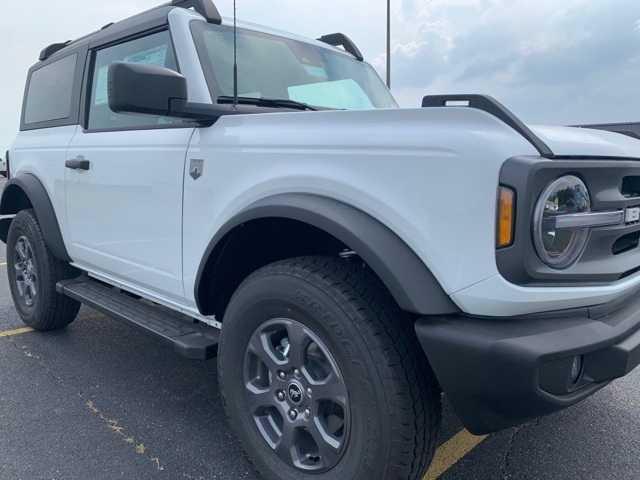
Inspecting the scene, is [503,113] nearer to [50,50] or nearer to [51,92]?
[51,92]

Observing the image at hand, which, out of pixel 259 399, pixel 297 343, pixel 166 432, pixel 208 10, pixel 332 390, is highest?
pixel 208 10

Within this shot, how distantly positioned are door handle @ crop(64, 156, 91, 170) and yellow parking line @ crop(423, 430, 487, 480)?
245cm

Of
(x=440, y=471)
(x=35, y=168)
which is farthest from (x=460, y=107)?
(x=35, y=168)

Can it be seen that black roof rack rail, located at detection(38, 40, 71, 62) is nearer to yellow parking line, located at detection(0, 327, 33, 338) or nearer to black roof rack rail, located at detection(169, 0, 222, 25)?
black roof rack rail, located at detection(169, 0, 222, 25)

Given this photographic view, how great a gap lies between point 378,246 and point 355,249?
0.09 m

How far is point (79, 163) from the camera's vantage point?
322cm

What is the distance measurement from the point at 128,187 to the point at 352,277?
4.90ft

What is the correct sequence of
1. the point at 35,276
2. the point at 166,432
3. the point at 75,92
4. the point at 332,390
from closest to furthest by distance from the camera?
the point at 332,390 → the point at 166,432 → the point at 75,92 → the point at 35,276

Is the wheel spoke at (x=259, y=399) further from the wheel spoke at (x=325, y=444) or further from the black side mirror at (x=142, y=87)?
the black side mirror at (x=142, y=87)

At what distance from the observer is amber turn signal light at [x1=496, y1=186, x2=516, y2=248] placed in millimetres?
1533

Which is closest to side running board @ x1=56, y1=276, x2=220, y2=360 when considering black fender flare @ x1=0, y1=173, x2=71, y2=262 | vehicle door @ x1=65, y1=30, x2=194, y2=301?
vehicle door @ x1=65, y1=30, x2=194, y2=301

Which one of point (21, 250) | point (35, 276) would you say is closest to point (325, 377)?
point (35, 276)

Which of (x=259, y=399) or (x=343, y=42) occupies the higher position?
(x=343, y=42)

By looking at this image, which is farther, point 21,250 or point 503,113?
point 21,250
